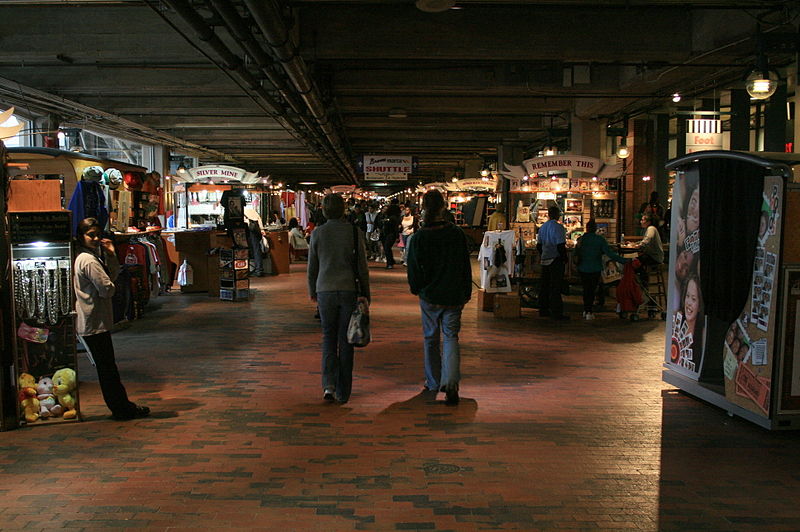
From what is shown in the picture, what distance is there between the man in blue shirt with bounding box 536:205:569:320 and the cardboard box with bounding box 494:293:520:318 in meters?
0.49

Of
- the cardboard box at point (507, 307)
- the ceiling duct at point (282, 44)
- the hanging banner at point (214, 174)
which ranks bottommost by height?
the cardboard box at point (507, 307)

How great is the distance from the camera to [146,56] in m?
11.3

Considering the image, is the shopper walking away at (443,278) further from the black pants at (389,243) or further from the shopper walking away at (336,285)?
the black pants at (389,243)

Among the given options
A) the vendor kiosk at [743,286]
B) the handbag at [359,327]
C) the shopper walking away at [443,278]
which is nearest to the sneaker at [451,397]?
the shopper walking away at [443,278]

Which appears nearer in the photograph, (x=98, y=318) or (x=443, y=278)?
(x=98, y=318)

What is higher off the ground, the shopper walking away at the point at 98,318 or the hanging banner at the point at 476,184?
the hanging banner at the point at 476,184

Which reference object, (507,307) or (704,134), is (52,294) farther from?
(704,134)

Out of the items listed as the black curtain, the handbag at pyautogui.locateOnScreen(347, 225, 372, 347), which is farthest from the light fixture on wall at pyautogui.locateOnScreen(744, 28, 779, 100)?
the handbag at pyautogui.locateOnScreen(347, 225, 372, 347)

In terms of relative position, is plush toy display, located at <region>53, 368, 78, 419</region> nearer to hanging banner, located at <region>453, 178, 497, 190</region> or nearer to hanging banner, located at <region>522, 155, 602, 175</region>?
hanging banner, located at <region>522, 155, 602, 175</region>

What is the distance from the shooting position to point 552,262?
38.3 feet

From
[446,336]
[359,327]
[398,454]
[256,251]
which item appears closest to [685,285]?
[446,336]

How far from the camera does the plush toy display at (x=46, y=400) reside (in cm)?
591

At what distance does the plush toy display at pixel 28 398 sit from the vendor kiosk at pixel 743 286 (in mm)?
5493

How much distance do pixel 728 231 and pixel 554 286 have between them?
5765 mm
